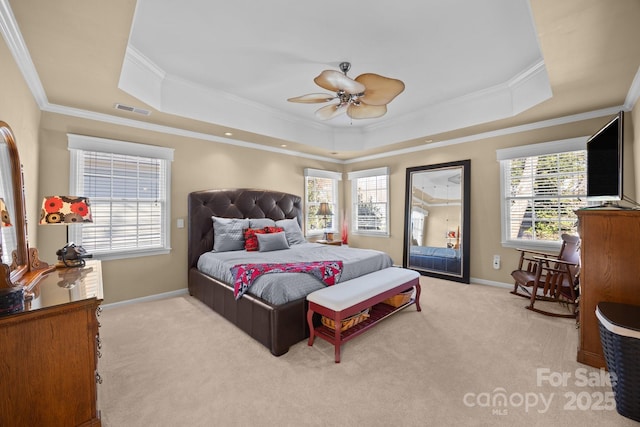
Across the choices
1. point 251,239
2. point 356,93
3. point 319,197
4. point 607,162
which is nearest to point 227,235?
point 251,239

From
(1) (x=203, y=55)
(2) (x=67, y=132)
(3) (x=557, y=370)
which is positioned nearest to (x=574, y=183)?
(3) (x=557, y=370)

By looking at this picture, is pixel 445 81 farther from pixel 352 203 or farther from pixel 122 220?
pixel 122 220

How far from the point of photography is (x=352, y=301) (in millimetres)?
2408

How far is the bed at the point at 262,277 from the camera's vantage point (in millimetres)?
2418

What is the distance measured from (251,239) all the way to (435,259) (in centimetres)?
318

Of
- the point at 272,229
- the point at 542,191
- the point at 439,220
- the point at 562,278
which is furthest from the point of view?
the point at 439,220

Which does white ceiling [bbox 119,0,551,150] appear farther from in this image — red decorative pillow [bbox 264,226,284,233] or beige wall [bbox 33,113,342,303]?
red decorative pillow [bbox 264,226,284,233]

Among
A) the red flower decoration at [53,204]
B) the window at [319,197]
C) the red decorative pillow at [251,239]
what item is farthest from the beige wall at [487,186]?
the red flower decoration at [53,204]

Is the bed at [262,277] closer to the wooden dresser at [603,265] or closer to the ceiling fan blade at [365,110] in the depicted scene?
the ceiling fan blade at [365,110]

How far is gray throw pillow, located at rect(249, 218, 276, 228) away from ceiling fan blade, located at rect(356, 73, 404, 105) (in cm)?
242

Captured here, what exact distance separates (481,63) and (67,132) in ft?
15.9

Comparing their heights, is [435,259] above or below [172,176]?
below

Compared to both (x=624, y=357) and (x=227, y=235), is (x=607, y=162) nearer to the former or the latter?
Answer: (x=624, y=357)

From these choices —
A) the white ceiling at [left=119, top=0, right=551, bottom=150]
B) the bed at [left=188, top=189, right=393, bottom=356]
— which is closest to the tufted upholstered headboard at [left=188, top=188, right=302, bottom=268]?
the bed at [left=188, top=189, right=393, bottom=356]
